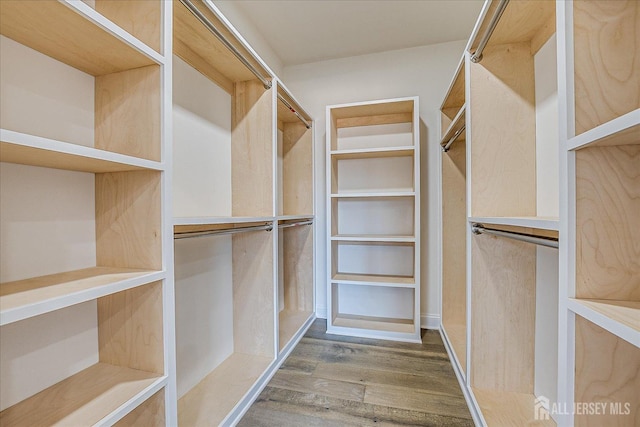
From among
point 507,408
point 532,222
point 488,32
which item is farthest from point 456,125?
point 507,408

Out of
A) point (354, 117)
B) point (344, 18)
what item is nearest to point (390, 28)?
point (344, 18)

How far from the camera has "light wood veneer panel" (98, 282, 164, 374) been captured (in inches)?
37.3

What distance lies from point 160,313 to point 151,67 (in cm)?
83

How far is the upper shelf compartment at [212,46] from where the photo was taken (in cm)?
121

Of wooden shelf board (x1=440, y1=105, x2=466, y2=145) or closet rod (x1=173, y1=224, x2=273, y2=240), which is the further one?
wooden shelf board (x1=440, y1=105, x2=466, y2=145)

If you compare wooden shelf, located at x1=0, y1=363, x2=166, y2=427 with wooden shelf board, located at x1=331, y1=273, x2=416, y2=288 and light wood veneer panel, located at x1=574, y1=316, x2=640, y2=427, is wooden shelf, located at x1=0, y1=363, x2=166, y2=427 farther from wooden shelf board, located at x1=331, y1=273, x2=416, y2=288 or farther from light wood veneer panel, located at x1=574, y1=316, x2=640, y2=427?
wooden shelf board, located at x1=331, y1=273, x2=416, y2=288

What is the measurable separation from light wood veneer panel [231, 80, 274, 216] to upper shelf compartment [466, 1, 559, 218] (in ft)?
3.92

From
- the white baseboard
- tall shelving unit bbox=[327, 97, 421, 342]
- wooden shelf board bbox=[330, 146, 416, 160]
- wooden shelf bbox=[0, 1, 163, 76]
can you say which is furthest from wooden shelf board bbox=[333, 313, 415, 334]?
wooden shelf bbox=[0, 1, 163, 76]

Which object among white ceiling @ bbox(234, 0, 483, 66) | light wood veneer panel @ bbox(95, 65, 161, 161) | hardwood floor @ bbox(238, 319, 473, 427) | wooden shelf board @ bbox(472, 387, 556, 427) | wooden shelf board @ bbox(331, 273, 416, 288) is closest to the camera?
light wood veneer panel @ bbox(95, 65, 161, 161)

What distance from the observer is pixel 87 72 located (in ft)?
3.23

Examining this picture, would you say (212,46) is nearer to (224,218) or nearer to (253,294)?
(224,218)

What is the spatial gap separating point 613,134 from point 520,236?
2.08 ft

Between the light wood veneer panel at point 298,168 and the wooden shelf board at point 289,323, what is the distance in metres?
0.96

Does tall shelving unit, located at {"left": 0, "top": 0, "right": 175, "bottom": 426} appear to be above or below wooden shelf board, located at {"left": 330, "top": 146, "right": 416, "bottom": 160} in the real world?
below
